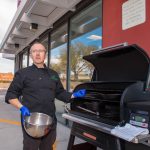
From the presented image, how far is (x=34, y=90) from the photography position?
2588 millimetres

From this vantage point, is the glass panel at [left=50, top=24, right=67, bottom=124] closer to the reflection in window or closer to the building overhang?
the reflection in window

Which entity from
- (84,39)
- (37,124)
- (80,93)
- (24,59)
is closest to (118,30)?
(80,93)

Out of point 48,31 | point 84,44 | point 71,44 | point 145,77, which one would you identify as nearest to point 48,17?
point 48,31

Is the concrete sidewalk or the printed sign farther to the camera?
the concrete sidewalk

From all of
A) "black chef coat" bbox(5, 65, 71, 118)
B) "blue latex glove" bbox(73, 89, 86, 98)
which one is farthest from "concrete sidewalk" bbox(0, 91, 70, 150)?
"blue latex glove" bbox(73, 89, 86, 98)

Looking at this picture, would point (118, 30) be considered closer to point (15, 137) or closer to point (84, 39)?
point (84, 39)

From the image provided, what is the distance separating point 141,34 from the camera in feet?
10.3

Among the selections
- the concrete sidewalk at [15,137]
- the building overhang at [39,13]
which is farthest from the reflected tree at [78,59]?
the concrete sidewalk at [15,137]

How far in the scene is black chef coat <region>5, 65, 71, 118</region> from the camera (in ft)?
8.48

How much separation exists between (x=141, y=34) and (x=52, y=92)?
4.49 feet

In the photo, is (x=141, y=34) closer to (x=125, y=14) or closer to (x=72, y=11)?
(x=125, y=14)

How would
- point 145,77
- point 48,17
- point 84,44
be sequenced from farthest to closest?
1. point 48,17
2. point 84,44
3. point 145,77

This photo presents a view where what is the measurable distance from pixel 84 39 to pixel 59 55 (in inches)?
58.6

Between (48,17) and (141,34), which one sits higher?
(48,17)
